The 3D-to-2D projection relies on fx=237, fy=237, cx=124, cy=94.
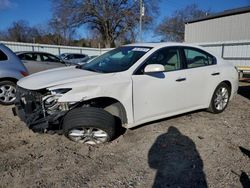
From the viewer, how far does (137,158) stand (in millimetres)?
3414

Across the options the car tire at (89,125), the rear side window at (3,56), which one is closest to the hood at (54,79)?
the car tire at (89,125)

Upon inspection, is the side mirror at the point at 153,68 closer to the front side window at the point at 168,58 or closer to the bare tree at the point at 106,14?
the front side window at the point at 168,58

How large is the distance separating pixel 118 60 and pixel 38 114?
1.76m

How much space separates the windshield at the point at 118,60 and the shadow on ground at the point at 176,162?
4.62ft

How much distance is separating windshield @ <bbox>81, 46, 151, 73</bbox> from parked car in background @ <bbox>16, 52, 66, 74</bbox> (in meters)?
6.57

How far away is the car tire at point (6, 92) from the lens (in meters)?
5.95

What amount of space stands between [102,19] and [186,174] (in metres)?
35.6

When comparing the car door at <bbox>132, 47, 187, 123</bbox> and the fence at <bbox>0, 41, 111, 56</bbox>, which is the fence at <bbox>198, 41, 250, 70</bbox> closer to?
the car door at <bbox>132, 47, 187, 123</bbox>

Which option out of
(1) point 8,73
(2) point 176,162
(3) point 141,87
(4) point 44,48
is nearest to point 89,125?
(3) point 141,87

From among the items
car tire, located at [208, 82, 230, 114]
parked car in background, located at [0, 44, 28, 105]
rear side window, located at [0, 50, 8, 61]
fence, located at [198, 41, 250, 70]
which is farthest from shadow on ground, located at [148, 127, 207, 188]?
fence, located at [198, 41, 250, 70]

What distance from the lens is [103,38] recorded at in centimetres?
3916

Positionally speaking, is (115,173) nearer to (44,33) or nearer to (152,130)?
(152,130)

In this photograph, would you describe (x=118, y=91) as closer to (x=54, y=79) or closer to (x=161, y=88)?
(x=161, y=88)

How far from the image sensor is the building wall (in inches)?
861
